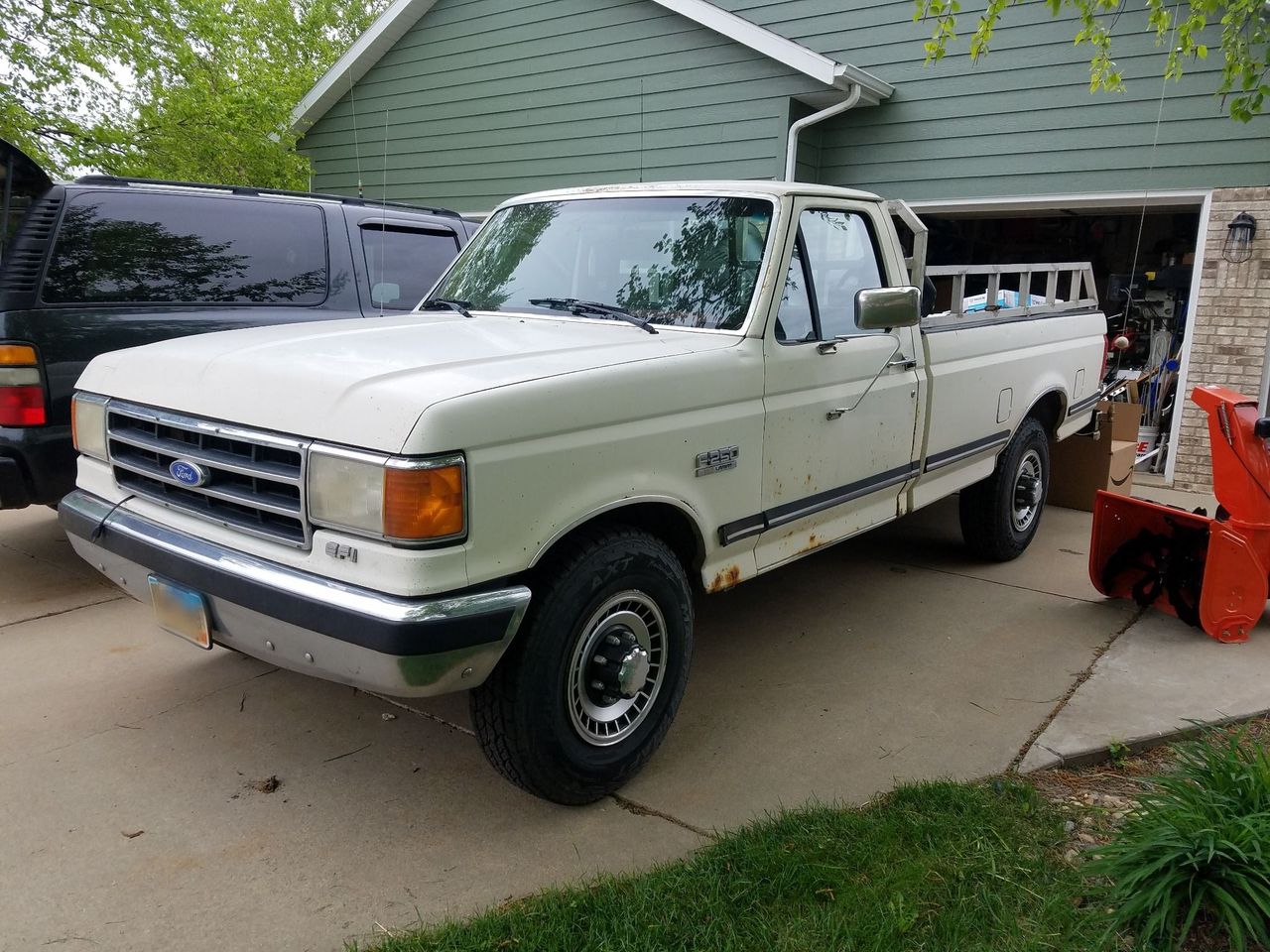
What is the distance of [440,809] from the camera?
3166 mm

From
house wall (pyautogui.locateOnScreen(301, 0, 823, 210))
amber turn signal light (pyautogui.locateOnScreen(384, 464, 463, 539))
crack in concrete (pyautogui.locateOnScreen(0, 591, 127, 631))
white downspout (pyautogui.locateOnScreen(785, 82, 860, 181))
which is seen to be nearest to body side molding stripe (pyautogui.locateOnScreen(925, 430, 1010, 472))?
amber turn signal light (pyautogui.locateOnScreen(384, 464, 463, 539))

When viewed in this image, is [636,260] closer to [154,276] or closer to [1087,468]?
[154,276]

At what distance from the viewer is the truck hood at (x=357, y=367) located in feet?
8.48

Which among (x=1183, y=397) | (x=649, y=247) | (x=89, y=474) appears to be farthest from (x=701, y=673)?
(x=1183, y=397)

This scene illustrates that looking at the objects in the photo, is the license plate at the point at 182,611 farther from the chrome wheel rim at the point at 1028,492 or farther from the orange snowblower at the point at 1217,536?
the chrome wheel rim at the point at 1028,492

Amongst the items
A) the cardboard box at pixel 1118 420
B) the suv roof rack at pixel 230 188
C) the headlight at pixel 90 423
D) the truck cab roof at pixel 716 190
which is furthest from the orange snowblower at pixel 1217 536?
the suv roof rack at pixel 230 188

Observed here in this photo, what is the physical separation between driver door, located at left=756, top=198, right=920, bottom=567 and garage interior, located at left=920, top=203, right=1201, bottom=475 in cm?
489

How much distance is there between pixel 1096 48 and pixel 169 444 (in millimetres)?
8030

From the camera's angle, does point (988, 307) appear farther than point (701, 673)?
Yes

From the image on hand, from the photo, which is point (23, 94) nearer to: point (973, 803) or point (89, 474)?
point (89, 474)

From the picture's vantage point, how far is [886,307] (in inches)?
147

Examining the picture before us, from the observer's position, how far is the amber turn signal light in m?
2.46

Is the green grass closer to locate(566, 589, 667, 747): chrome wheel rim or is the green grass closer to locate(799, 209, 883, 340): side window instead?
locate(566, 589, 667, 747): chrome wheel rim

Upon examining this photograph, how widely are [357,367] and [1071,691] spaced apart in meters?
3.23
